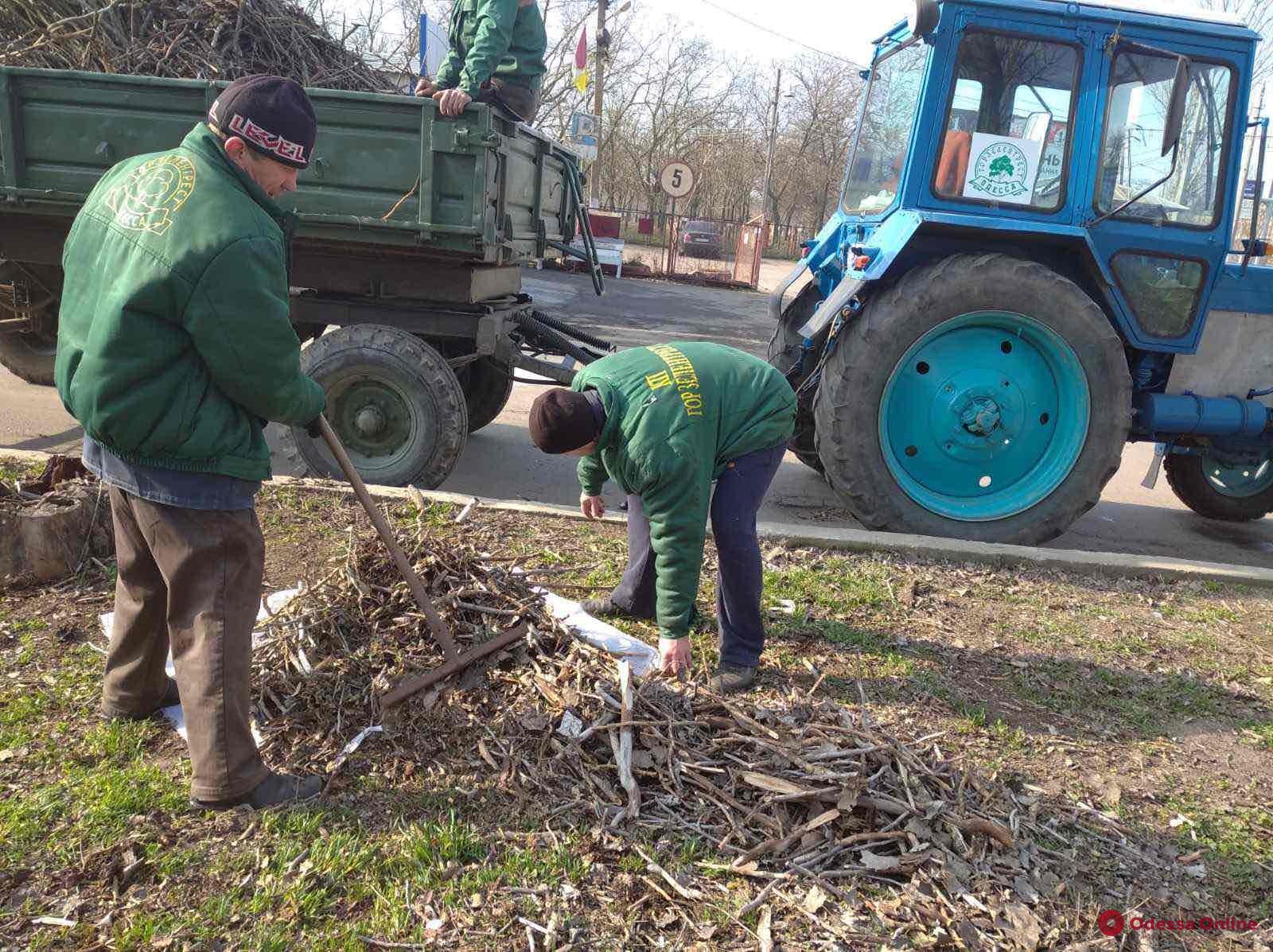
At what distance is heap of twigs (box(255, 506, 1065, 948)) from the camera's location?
94.0 inches

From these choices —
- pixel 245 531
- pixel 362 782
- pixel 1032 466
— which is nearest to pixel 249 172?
pixel 245 531

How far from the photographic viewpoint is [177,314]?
7.02 ft

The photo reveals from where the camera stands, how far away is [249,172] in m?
2.33

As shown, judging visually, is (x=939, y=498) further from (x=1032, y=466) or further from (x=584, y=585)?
(x=584, y=585)

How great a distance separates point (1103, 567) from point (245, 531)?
14.3 ft

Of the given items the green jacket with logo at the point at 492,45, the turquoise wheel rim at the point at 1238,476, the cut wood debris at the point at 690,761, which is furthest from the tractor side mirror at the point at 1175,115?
the green jacket with logo at the point at 492,45

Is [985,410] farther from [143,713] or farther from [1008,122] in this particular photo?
[143,713]

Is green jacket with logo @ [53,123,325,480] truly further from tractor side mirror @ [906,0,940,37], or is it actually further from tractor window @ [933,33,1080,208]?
tractor window @ [933,33,1080,208]

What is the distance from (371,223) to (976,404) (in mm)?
3577

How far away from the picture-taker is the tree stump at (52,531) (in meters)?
3.59

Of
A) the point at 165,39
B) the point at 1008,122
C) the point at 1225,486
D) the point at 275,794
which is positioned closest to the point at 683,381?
the point at 275,794

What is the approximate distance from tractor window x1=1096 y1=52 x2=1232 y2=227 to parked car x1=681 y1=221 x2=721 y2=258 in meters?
21.9

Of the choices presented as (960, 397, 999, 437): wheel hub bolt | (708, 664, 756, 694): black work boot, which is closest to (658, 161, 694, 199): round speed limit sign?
(960, 397, 999, 437): wheel hub bolt

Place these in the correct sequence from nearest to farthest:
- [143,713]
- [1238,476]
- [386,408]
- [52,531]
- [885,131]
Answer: [143,713] → [52,531] → [386,408] → [885,131] → [1238,476]
